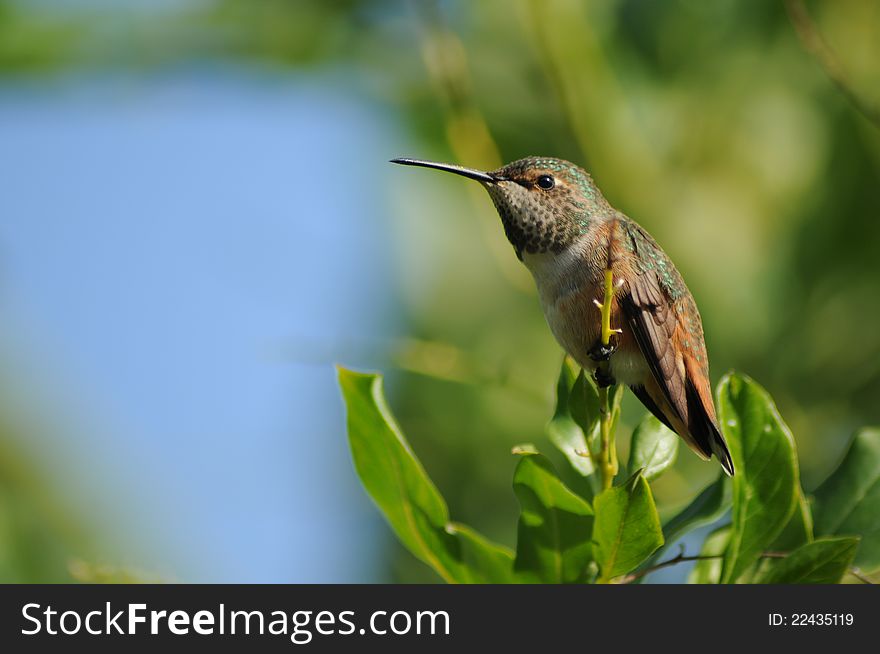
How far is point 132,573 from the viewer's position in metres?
1.69

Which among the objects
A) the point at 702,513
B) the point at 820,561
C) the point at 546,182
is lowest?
the point at 820,561

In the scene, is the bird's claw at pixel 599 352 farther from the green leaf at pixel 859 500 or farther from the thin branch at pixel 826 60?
the thin branch at pixel 826 60

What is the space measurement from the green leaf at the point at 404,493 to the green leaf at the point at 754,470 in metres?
0.33

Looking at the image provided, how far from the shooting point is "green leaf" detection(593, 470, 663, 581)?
141cm

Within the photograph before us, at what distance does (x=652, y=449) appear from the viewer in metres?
1.61

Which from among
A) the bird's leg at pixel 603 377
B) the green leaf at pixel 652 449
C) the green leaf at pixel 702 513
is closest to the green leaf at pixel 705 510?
the green leaf at pixel 702 513

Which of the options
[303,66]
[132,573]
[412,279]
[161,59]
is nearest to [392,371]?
[412,279]

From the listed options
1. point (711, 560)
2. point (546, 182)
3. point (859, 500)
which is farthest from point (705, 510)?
point (546, 182)

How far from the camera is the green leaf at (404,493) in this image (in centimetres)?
156

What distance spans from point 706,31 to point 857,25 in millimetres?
417

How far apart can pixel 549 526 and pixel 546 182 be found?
37.0 inches

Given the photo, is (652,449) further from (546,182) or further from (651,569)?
(546,182)

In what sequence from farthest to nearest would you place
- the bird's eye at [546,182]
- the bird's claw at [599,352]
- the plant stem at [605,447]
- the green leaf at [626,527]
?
the bird's eye at [546,182] < the bird's claw at [599,352] < the plant stem at [605,447] < the green leaf at [626,527]

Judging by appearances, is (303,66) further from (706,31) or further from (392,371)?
(706,31)
